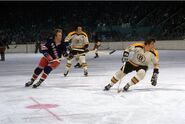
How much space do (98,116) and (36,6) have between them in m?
32.4

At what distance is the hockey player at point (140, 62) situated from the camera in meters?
8.09

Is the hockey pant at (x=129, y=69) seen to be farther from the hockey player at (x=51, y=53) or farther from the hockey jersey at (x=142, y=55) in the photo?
the hockey player at (x=51, y=53)

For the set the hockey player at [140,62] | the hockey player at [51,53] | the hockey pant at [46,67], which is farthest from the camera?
the hockey player at [51,53]

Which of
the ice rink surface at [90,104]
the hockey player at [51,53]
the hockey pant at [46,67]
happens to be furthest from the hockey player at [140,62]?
the hockey player at [51,53]

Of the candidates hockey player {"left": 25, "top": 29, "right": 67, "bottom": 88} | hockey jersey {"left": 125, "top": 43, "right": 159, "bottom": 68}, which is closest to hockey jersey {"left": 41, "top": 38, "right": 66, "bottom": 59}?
hockey player {"left": 25, "top": 29, "right": 67, "bottom": 88}

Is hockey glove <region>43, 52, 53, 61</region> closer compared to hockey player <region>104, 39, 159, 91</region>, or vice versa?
hockey player <region>104, 39, 159, 91</region>

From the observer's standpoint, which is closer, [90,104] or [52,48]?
[90,104]

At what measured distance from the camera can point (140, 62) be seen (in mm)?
8312

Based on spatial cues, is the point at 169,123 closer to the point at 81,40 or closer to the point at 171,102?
the point at 171,102

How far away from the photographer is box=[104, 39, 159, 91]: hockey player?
8087 millimetres

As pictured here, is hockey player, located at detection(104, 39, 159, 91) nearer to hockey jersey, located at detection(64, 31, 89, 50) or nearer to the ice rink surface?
the ice rink surface

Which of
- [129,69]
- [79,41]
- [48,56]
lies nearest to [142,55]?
[129,69]

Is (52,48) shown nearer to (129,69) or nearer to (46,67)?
(46,67)

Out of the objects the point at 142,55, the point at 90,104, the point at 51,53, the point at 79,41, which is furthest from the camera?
the point at 79,41
